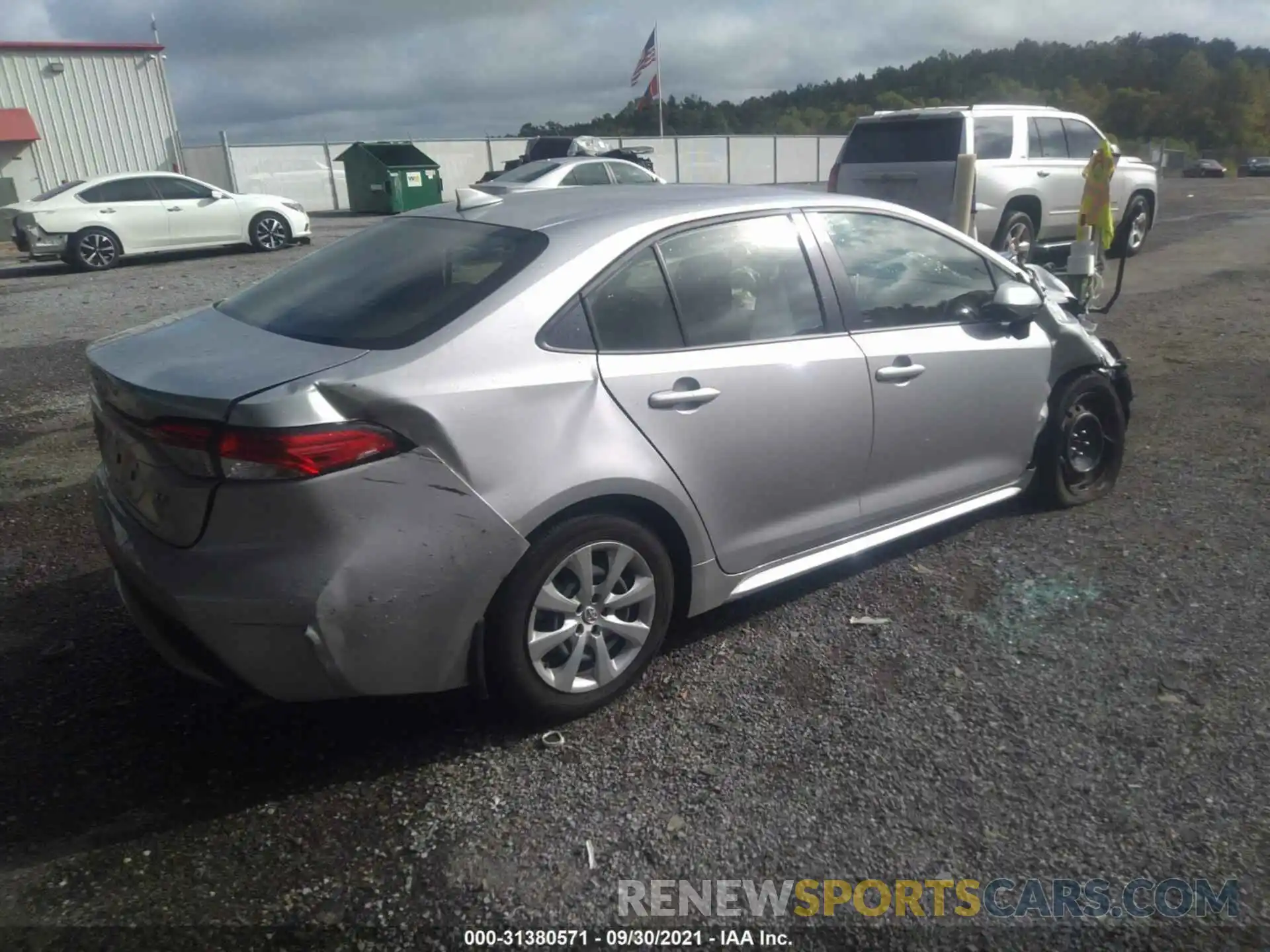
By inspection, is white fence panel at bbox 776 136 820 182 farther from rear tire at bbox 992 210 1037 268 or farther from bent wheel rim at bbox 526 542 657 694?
bent wheel rim at bbox 526 542 657 694

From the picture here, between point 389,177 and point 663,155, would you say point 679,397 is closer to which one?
point 389,177

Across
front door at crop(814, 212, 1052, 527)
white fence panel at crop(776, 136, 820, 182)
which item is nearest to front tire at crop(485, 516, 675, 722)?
front door at crop(814, 212, 1052, 527)

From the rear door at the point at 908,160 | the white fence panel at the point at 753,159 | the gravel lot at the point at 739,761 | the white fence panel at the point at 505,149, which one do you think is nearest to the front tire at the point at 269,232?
the rear door at the point at 908,160

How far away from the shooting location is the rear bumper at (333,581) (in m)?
2.49

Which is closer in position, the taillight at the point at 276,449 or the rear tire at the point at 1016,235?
the taillight at the point at 276,449

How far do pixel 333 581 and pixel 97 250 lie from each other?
15339 millimetres

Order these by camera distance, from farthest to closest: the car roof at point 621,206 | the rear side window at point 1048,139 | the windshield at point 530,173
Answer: the windshield at point 530,173 → the rear side window at point 1048,139 → the car roof at point 621,206

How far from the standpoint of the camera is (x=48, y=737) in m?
2.99

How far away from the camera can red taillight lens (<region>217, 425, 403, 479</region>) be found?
2445 mm

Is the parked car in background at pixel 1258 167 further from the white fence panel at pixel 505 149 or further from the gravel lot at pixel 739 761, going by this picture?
the gravel lot at pixel 739 761

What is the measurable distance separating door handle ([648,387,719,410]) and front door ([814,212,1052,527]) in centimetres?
79

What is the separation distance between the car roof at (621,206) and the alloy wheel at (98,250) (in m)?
13.8

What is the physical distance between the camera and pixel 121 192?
50.8 ft

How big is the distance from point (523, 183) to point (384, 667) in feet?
46.6
